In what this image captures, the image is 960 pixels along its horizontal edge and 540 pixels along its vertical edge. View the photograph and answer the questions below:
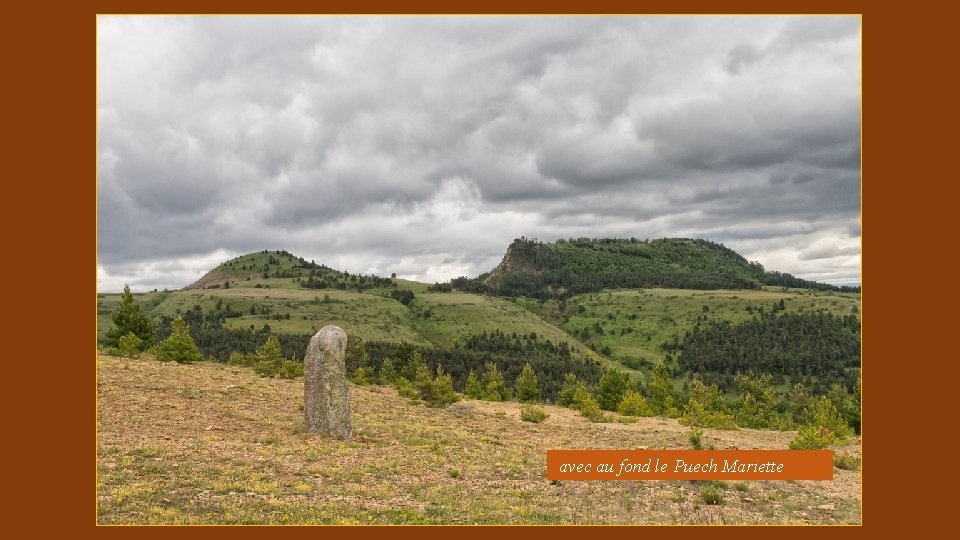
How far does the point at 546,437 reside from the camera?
3478cm

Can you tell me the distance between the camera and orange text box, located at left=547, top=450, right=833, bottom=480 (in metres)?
18.8

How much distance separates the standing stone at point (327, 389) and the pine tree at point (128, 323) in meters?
42.0

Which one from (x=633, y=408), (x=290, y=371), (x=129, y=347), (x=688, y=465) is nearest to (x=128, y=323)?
(x=129, y=347)

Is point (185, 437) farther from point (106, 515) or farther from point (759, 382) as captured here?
point (759, 382)

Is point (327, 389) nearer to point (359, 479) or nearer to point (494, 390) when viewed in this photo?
point (359, 479)

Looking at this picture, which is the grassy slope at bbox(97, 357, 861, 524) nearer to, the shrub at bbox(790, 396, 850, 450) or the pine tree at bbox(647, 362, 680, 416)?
the shrub at bbox(790, 396, 850, 450)

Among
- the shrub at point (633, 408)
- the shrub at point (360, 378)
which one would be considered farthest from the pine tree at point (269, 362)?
the shrub at point (633, 408)

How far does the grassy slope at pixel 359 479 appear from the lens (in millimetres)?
15453

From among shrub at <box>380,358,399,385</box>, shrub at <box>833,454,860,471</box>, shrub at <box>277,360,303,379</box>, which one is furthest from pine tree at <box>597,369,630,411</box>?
shrub at <box>833,454,860,471</box>

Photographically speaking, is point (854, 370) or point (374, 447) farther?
point (854, 370)
